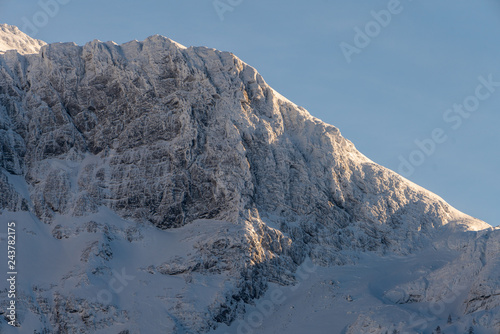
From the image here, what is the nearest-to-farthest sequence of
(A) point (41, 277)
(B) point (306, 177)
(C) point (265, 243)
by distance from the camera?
(A) point (41, 277)
(C) point (265, 243)
(B) point (306, 177)

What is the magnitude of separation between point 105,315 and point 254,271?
2341 cm

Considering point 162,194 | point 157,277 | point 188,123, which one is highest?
→ point 188,123

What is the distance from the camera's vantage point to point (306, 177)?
519ft

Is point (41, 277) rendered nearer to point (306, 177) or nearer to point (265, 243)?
point (265, 243)

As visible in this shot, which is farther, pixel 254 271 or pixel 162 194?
pixel 162 194

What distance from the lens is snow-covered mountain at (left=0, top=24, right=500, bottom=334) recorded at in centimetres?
13188

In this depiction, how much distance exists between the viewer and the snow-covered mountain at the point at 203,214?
433 feet

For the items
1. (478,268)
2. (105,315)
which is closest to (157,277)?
(105,315)

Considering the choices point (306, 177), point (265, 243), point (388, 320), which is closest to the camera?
point (388, 320)

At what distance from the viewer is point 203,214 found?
149 meters

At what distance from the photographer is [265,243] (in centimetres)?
14438

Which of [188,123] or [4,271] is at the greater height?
[188,123]

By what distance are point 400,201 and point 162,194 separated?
4187 centimetres

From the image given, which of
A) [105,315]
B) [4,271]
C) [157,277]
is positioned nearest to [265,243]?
[157,277]
